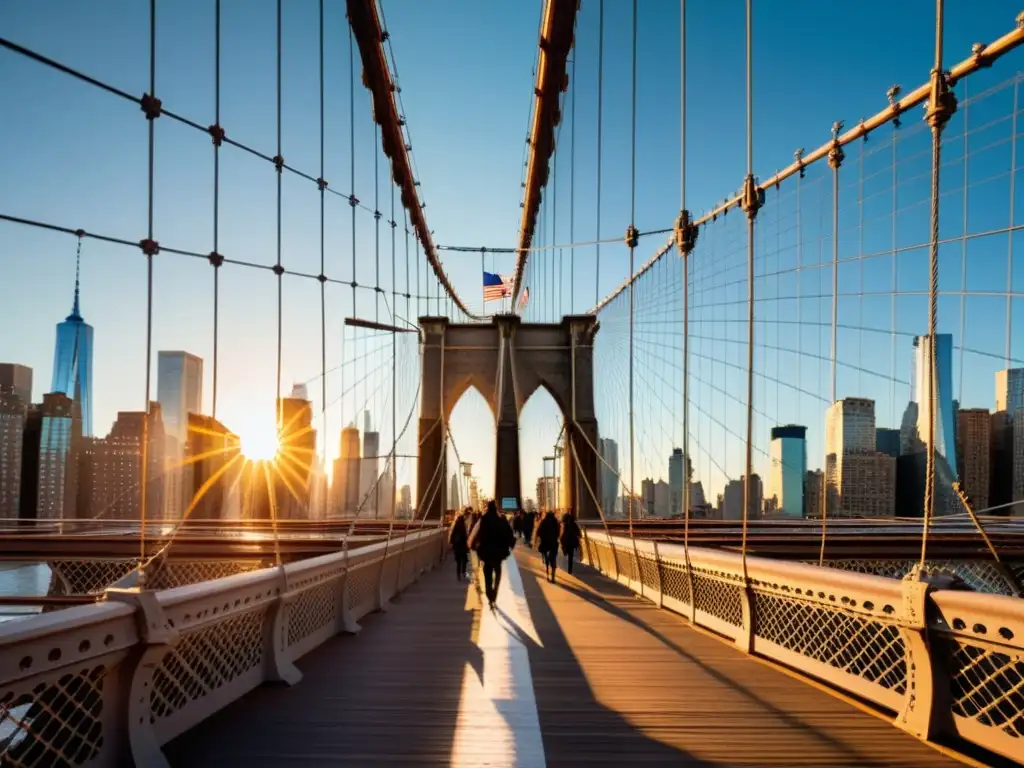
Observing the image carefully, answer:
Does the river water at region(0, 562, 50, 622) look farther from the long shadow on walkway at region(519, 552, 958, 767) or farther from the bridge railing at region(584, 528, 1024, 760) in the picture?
the bridge railing at region(584, 528, 1024, 760)

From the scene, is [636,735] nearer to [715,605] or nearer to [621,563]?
[715,605]

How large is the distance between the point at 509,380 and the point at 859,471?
14.5m

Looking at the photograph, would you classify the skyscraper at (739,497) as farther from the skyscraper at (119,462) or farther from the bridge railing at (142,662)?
the bridge railing at (142,662)

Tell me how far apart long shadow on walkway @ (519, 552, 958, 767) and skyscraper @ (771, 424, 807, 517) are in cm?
1754

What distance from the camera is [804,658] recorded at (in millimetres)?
5719

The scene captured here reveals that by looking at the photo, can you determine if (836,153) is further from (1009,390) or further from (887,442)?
(887,442)

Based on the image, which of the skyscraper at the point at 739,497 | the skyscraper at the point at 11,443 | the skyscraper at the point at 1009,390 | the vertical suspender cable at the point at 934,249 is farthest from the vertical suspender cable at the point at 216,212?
the skyscraper at the point at 739,497

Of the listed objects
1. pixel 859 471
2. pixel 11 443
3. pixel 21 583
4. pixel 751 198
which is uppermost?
pixel 751 198

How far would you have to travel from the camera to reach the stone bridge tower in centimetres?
3350

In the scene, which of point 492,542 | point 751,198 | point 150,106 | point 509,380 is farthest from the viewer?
point 509,380

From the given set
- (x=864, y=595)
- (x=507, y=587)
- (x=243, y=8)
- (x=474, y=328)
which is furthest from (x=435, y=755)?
(x=474, y=328)

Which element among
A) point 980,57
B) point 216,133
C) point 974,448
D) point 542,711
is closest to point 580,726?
point 542,711

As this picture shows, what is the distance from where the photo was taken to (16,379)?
11055 mm

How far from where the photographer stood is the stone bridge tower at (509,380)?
33.5 meters
